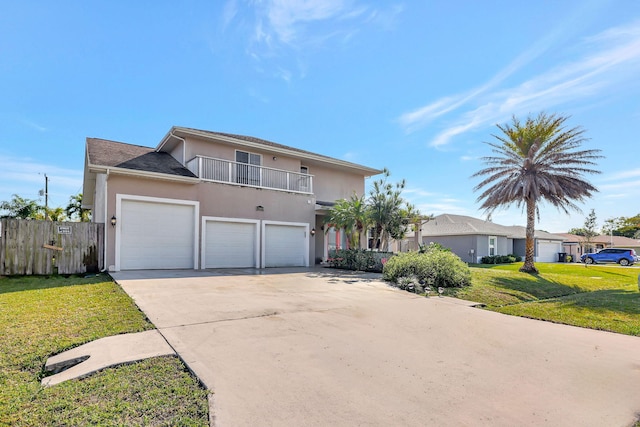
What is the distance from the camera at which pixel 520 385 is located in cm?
364

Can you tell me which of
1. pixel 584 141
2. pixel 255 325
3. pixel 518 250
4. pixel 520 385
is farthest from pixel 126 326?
pixel 518 250

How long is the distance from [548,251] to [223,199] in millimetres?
37348

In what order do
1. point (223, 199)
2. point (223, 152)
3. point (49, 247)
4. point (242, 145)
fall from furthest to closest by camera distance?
1. point (242, 145)
2. point (223, 152)
3. point (223, 199)
4. point (49, 247)

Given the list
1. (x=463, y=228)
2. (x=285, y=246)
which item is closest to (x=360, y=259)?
(x=285, y=246)

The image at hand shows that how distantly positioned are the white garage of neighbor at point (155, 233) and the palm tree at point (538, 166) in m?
15.4

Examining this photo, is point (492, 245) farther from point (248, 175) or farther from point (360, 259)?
point (248, 175)

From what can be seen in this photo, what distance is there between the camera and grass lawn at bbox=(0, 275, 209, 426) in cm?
275

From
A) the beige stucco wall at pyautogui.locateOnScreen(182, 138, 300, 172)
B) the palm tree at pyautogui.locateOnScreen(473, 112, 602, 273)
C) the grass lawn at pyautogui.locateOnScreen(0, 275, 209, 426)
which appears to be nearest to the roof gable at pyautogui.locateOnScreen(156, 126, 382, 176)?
the beige stucco wall at pyautogui.locateOnScreen(182, 138, 300, 172)

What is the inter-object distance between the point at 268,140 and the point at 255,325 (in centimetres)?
1678

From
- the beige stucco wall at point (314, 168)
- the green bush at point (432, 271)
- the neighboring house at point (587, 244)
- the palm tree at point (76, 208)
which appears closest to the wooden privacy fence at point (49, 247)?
the beige stucco wall at point (314, 168)

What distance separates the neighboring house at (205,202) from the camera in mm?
12625

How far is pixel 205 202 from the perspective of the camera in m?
14.5

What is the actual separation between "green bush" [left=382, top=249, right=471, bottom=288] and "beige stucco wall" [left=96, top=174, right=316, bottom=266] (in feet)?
22.7

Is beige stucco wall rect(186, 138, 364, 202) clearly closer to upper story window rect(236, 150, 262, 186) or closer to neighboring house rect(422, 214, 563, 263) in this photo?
upper story window rect(236, 150, 262, 186)
